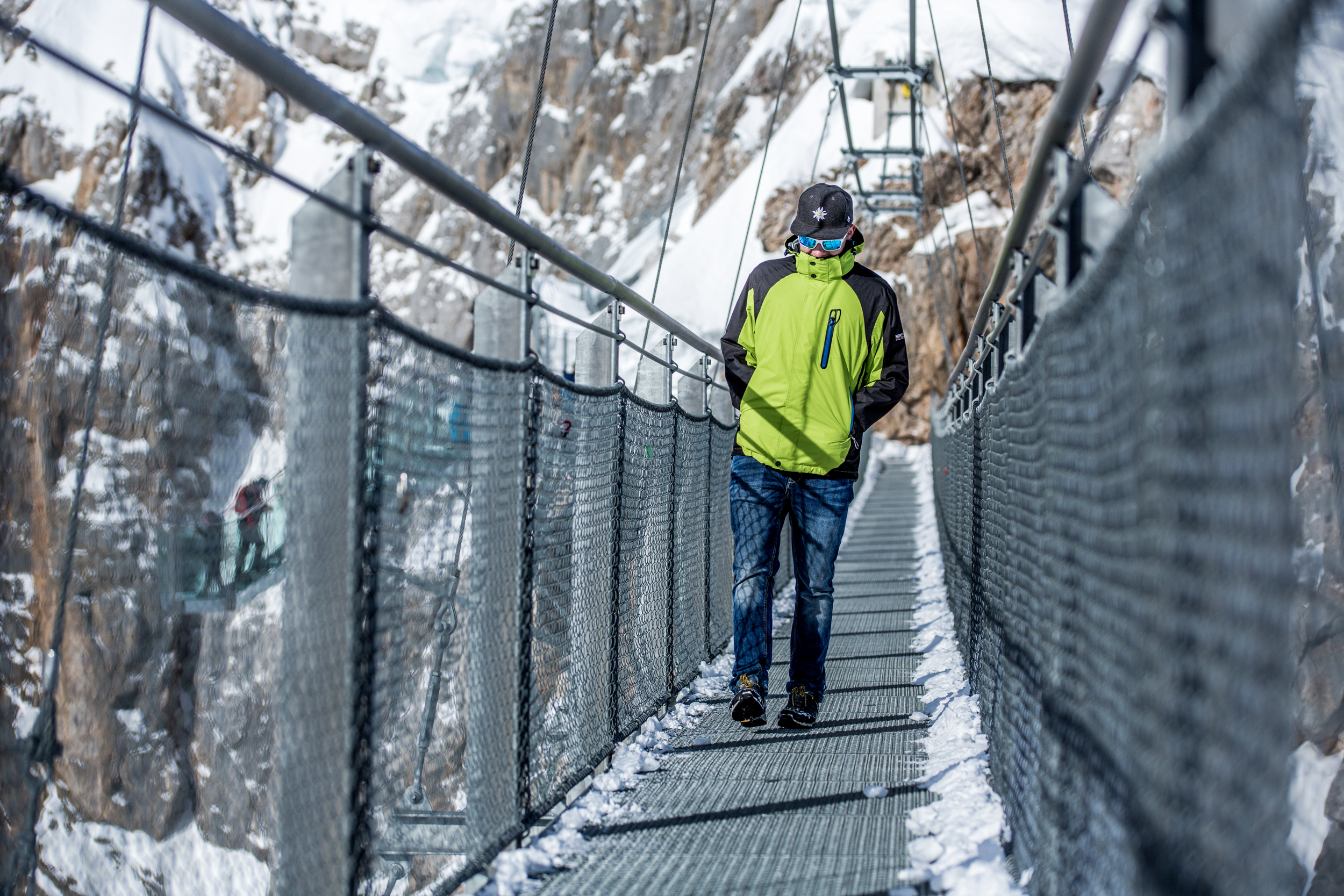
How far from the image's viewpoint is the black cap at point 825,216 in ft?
10.5

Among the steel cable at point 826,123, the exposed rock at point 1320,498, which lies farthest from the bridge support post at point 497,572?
the steel cable at point 826,123

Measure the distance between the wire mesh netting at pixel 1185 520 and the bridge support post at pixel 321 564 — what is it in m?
0.97

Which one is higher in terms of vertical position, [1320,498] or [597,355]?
[597,355]

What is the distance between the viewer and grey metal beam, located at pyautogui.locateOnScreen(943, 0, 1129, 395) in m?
1.32

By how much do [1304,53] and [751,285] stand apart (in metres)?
2.44

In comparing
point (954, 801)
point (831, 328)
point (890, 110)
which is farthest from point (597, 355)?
point (890, 110)

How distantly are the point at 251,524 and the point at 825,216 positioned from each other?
2059 millimetres

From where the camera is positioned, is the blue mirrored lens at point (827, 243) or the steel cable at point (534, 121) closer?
the blue mirrored lens at point (827, 243)

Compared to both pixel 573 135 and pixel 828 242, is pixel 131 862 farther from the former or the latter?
pixel 573 135

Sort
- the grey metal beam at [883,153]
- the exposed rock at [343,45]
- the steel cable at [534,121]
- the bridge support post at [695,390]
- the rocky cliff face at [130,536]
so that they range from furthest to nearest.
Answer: the exposed rock at [343,45] → the grey metal beam at [883,153] → the bridge support post at [695,390] → the steel cable at [534,121] → the rocky cliff face at [130,536]

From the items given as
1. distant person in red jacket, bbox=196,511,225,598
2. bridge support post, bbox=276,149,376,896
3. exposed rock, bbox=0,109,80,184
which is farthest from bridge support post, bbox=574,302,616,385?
exposed rock, bbox=0,109,80,184

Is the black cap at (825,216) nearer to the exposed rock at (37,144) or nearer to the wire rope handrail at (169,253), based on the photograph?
the wire rope handrail at (169,253)

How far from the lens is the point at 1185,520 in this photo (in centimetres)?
101

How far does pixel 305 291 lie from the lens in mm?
1622
